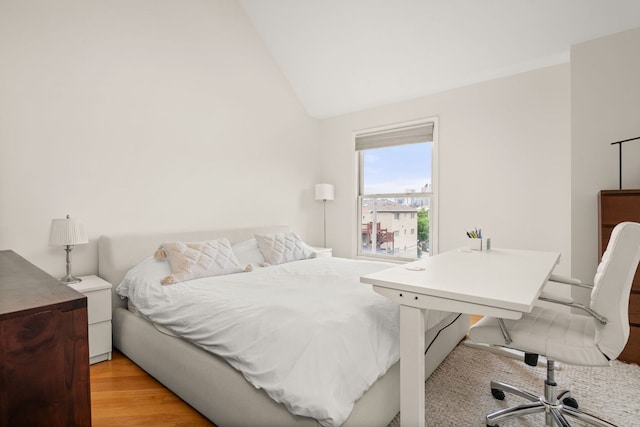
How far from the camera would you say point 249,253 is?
3.21m

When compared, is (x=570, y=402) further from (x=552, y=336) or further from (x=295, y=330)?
(x=295, y=330)

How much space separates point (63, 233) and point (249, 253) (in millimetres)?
→ 1457

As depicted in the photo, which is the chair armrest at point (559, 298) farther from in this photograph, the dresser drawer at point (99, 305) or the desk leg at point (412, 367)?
the dresser drawer at point (99, 305)

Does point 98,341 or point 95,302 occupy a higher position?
point 95,302

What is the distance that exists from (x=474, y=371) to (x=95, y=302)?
2.65m

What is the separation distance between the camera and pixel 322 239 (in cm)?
481

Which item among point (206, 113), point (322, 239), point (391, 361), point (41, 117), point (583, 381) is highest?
point (206, 113)

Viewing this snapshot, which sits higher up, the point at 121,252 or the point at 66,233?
the point at 66,233

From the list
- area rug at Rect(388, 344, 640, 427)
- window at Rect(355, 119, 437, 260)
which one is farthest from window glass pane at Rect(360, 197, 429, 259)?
area rug at Rect(388, 344, 640, 427)

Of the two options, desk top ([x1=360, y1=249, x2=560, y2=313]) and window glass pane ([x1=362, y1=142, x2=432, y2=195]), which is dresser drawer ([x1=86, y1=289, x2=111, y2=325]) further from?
window glass pane ([x1=362, y1=142, x2=432, y2=195])

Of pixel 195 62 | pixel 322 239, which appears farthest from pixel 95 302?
pixel 322 239

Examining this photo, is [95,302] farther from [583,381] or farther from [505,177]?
[505,177]

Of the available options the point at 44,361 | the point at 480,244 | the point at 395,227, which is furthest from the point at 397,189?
the point at 44,361

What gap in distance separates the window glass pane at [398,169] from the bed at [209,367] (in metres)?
1.91
